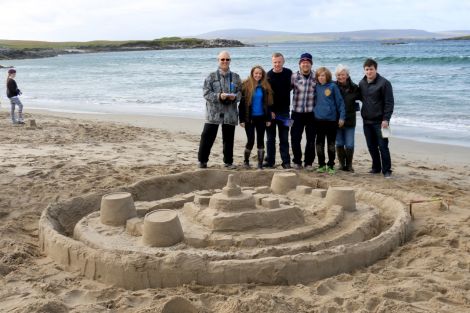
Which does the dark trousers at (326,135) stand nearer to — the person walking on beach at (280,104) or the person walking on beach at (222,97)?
the person walking on beach at (280,104)

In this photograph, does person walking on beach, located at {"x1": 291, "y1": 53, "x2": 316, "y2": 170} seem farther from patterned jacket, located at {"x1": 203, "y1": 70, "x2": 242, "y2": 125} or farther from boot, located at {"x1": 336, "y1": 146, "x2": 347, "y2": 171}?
patterned jacket, located at {"x1": 203, "y1": 70, "x2": 242, "y2": 125}

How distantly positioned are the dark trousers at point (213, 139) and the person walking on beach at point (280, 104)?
480mm

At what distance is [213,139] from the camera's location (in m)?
6.57

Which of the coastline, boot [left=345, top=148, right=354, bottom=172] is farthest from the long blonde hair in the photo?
the coastline

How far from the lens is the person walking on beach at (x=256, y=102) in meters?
6.23

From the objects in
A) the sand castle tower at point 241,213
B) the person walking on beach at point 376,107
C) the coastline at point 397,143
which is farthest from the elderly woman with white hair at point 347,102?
the sand castle tower at point 241,213

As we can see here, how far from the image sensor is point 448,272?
11.9ft

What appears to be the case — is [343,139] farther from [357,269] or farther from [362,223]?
[357,269]

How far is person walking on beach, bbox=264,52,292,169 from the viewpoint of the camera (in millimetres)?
6309

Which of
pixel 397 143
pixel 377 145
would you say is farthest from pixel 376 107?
pixel 397 143

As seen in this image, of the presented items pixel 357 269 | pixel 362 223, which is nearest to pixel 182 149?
pixel 362 223

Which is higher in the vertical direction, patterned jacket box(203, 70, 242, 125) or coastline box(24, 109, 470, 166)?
patterned jacket box(203, 70, 242, 125)

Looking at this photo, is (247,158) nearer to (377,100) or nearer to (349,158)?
(349,158)

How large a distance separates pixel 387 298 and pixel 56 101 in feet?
57.1
